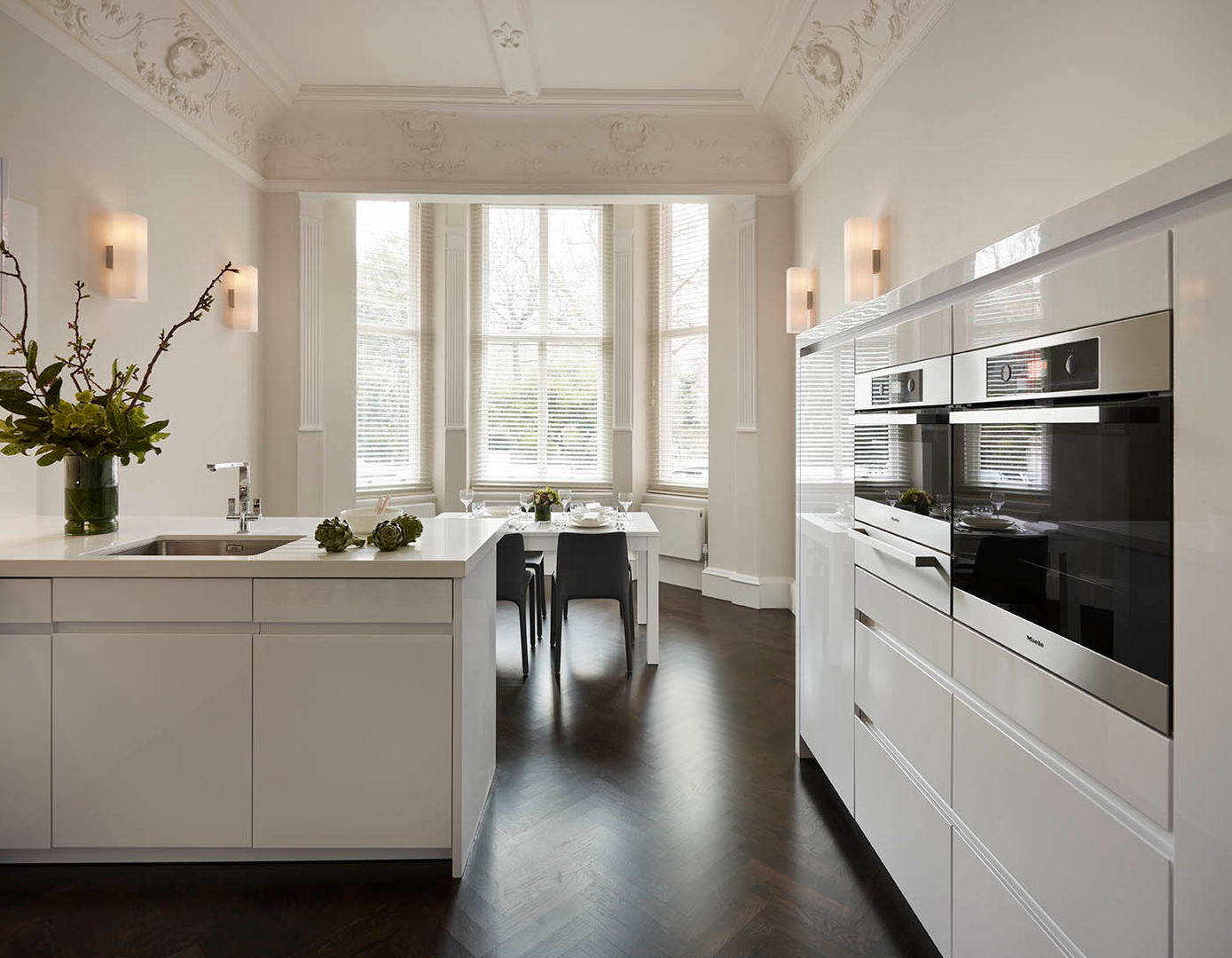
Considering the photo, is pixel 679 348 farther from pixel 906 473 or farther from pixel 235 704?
pixel 235 704

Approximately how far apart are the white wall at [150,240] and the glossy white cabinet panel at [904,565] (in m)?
3.24

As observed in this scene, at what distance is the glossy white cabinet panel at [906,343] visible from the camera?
5.40 feet

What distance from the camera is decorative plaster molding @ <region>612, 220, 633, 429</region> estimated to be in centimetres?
661

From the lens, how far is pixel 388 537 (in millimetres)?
2221

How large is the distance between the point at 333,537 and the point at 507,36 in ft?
11.8

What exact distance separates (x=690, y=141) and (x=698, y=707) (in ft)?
13.2

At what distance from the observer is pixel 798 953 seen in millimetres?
1811

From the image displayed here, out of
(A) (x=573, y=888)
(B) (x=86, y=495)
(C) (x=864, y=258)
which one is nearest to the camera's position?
(A) (x=573, y=888)

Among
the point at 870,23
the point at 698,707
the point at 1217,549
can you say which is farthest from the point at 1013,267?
the point at 870,23

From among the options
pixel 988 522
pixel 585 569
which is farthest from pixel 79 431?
pixel 988 522

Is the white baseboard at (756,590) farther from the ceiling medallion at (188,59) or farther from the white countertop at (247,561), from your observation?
the ceiling medallion at (188,59)

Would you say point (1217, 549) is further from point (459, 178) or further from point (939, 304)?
point (459, 178)

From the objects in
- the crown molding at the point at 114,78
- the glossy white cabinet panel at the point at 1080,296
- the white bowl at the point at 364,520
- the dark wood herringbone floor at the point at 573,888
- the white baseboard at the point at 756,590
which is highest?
the crown molding at the point at 114,78

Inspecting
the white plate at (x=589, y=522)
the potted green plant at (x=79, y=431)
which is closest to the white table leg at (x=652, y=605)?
the white plate at (x=589, y=522)
